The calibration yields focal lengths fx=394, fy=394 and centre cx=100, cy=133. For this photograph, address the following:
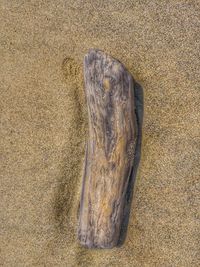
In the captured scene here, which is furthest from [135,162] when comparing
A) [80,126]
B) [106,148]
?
[80,126]

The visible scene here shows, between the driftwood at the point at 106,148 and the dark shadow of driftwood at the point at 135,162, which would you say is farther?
the dark shadow of driftwood at the point at 135,162

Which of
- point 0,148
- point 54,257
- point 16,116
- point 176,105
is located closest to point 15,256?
point 54,257

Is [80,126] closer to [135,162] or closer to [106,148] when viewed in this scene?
[106,148]

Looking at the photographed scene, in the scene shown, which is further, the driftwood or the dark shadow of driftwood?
the dark shadow of driftwood

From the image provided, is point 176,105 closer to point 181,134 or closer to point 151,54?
point 181,134
